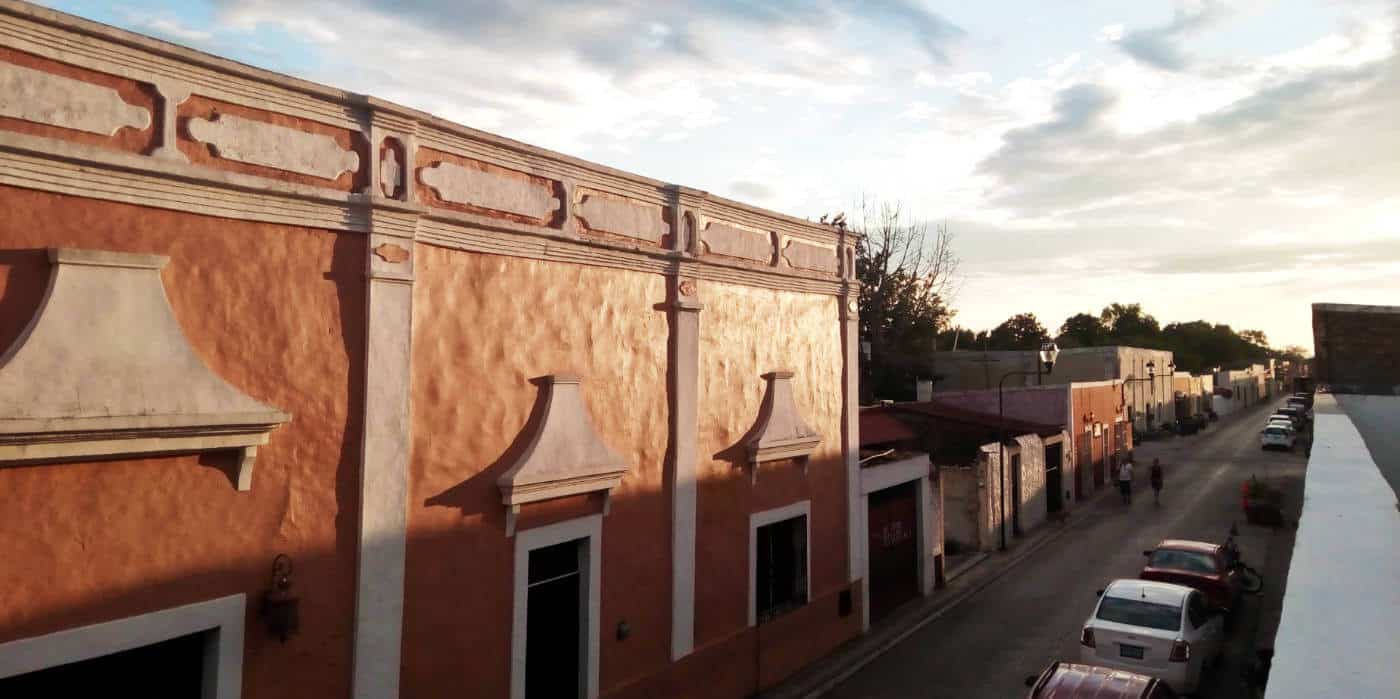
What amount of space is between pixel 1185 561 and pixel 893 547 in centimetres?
531

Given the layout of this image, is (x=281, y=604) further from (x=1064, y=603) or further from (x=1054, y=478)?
(x=1054, y=478)

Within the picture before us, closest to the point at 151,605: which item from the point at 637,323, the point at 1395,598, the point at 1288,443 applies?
the point at 637,323

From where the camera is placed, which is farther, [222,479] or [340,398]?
[340,398]

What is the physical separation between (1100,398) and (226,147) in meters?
34.1

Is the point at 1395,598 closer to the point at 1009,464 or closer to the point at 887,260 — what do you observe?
the point at 1009,464

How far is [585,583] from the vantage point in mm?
9945

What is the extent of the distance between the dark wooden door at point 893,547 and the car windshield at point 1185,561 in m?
4.41

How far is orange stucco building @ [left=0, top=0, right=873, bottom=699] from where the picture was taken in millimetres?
6000

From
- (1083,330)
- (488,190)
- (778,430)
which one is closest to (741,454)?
(778,430)

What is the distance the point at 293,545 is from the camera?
722cm

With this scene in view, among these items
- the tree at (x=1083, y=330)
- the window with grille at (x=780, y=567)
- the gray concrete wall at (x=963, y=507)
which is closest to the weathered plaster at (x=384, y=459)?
the window with grille at (x=780, y=567)

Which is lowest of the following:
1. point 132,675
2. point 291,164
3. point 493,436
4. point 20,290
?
point 132,675

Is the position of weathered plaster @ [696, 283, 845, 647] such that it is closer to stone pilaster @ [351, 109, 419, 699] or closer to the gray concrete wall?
stone pilaster @ [351, 109, 419, 699]

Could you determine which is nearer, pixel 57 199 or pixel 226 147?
pixel 57 199
